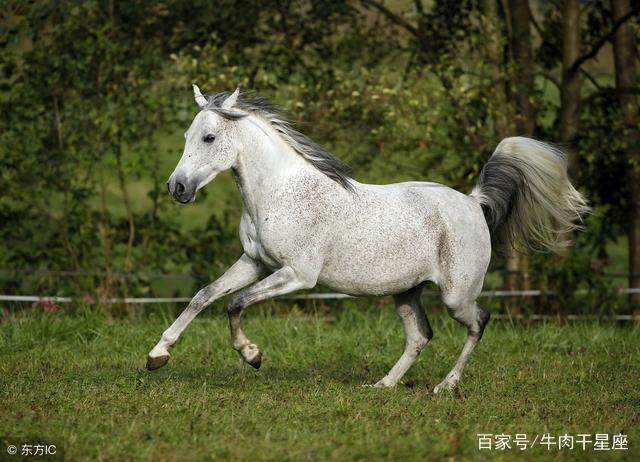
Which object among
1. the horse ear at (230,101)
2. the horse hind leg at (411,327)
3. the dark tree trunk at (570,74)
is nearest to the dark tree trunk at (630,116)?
the dark tree trunk at (570,74)

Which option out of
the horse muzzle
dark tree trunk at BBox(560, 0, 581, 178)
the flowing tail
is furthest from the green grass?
dark tree trunk at BBox(560, 0, 581, 178)

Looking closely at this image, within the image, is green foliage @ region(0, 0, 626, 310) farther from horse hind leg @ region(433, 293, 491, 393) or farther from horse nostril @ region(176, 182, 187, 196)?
horse nostril @ region(176, 182, 187, 196)

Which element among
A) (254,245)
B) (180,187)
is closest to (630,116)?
(254,245)

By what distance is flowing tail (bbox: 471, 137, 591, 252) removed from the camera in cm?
801

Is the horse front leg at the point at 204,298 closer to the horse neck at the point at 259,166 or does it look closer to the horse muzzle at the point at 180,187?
the horse neck at the point at 259,166

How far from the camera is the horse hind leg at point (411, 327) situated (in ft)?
24.8

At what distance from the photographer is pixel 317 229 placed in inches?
271

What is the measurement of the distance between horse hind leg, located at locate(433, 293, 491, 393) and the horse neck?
4.91 feet

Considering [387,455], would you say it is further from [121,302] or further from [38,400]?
→ [121,302]

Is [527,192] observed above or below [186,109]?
below

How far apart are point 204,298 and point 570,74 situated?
7.20 meters

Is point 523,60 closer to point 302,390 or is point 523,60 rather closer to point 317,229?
point 317,229

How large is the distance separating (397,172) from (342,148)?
0.75 metres

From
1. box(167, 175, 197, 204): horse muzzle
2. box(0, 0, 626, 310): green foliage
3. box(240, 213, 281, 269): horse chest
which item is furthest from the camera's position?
box(0, 0, 626, 310): green foliage
